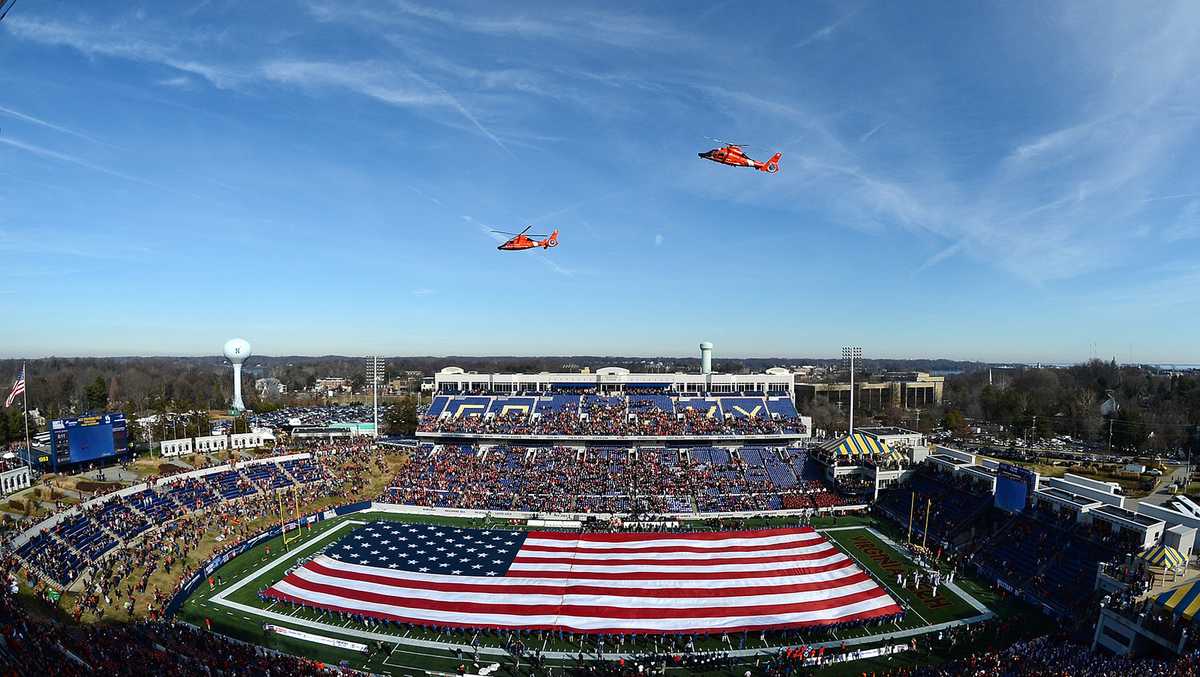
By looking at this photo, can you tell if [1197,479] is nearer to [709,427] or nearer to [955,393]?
[709,427]

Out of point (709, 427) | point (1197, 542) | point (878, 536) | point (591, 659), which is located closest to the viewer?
point (591, 659)

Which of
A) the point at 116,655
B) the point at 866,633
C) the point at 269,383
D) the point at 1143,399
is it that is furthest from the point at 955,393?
the point at 269,383

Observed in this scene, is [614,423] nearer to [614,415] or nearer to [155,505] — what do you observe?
[614,415]

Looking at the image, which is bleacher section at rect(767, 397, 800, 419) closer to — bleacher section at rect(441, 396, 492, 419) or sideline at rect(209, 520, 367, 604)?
bleacher section at rect(441, 396, 492, 419)

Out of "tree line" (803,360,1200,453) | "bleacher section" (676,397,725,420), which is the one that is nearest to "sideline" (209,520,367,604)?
"bleacher section" (676,397,725,420)

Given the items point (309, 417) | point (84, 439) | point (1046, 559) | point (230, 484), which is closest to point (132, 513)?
point (230, 484)

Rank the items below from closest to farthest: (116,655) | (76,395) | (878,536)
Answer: (116,655) < (878,536) < (76,395)

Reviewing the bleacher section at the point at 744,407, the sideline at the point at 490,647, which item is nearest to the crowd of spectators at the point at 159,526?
the sideline at the point at 490,647
